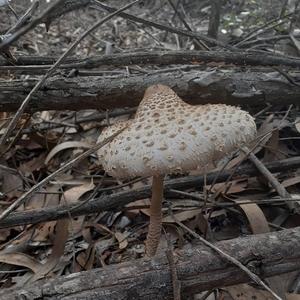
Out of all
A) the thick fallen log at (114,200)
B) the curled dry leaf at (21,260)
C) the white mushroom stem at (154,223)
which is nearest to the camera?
the white mushroom stem at (154,223)

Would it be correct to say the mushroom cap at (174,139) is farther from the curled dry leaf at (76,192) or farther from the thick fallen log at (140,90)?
the curled dry leaf at (76,192)

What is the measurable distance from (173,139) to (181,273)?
51cm

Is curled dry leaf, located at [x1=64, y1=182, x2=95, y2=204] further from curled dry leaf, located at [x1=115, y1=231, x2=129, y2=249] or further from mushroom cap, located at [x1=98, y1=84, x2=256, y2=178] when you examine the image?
mushroom cap, located at [x1=98, y1=84, x2=256, y2=178]

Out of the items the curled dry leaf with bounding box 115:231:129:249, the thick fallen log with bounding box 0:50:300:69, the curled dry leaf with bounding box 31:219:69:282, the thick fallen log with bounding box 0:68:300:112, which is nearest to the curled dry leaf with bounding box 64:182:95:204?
the curled dry leaf with bounding box 31:219:69:282

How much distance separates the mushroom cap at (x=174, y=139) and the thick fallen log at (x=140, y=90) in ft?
2.60

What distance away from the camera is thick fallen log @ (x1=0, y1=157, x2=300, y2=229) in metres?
2.20

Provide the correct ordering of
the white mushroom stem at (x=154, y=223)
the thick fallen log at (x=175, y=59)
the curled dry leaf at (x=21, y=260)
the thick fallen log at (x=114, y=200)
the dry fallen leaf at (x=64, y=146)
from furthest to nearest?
the dry fallen leaf at (x=64, y=146), the thick fallen log at (x=175, y=59), the curled dry leaf at (x=21, y=260), the thick fallen log at (x=114, y=200), the white mushroom stem at (x=154, y=223)

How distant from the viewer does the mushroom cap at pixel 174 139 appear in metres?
1.51

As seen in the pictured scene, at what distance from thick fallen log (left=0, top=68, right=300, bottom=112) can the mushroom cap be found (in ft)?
2.60

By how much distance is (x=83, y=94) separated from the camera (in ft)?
8.20

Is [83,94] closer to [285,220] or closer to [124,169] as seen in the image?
[124,169]

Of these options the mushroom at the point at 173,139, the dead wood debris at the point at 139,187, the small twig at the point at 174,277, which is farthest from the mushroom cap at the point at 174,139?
the dead wood debris at the point at 139,187

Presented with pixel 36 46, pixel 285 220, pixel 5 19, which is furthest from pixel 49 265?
pixel 5 19

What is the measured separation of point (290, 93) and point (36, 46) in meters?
3.31
